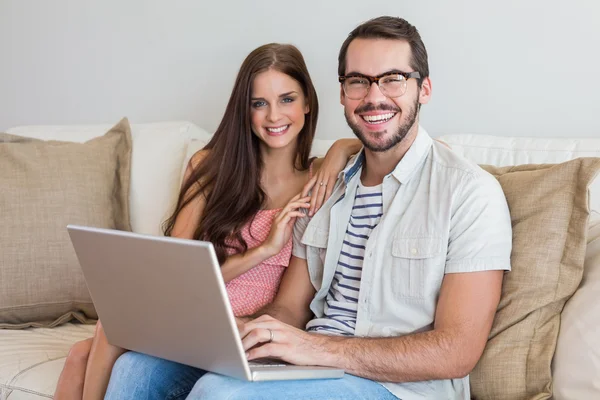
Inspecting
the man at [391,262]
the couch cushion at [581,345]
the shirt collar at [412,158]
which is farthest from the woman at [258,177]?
the couch cushion at [581,345]

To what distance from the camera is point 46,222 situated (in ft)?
7.04

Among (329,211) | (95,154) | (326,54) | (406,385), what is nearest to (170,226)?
(95,154)

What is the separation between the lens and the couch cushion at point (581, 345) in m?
1.41

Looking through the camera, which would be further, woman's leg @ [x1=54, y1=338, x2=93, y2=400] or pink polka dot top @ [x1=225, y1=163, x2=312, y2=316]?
pink polka dot top @ [x1=225, y1=163, x2=312, y2=316]

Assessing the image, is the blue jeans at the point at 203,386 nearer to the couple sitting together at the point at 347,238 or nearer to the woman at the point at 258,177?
the couple sitting together at the point at 347,238

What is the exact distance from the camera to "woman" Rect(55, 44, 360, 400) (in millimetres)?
1882

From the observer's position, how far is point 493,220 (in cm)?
150

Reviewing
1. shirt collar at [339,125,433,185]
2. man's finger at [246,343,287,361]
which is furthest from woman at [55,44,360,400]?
man's finger at [246,343,287,361]

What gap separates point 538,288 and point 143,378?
0.80 m

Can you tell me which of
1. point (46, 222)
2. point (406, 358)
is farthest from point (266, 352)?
point (46, 222)

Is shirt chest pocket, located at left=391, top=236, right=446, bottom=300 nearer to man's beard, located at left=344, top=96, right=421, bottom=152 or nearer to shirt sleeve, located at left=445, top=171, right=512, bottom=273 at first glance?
shirt sleeve, located at left=445, top=171, right=512, bottom=273

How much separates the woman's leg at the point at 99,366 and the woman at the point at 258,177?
0.12 m

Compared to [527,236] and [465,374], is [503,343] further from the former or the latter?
[527,236]

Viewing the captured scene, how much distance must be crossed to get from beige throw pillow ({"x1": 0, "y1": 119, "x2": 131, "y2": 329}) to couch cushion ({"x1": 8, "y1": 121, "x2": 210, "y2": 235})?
0.07 metres
